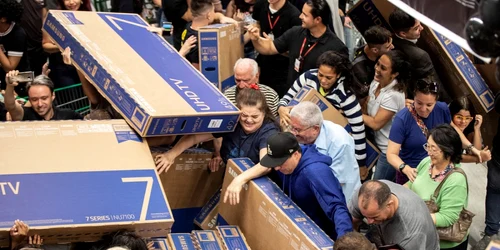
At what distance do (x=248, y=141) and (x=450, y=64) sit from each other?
2.05m

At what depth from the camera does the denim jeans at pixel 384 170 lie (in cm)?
A: 559

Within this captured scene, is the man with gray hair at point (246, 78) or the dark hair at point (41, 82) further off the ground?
the man with gray hair at point (246, 78)

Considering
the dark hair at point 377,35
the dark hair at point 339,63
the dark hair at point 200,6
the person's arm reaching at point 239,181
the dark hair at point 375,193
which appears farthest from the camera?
the dark hair at point 200,6

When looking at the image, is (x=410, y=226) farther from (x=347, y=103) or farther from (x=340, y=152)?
(x=347, y=103)

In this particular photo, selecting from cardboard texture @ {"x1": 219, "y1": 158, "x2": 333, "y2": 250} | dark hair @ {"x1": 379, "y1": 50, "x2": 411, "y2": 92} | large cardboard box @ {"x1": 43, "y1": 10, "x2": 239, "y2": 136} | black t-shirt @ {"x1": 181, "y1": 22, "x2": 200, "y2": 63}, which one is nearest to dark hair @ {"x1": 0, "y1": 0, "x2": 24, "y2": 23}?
large cardboard box @ {"x1": 43, "y1": 10, "x2": 239, "y2": 136}

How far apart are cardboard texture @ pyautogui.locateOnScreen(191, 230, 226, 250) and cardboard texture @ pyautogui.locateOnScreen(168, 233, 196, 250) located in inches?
1.1

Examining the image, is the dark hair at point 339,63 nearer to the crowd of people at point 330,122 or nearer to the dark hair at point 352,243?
the crowd of people at point 330,122

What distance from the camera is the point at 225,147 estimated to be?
5098 millimetres

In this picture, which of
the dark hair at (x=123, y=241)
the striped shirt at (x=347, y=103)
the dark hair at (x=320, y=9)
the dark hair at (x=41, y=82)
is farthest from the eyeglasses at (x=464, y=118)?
the dark hair at (x=41, y=82)

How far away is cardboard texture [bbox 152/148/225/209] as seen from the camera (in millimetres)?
5070

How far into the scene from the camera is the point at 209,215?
5117 millimetres

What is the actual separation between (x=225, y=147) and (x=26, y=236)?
5.61ft

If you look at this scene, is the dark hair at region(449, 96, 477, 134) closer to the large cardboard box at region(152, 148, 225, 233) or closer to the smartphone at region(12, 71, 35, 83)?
the large cardboard box at region(152, 148, 225, 233)

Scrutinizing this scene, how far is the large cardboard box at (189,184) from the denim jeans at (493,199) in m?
2.03
